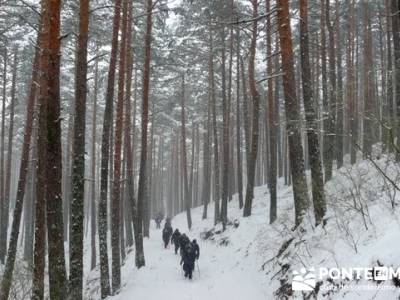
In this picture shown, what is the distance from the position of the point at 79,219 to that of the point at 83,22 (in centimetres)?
457

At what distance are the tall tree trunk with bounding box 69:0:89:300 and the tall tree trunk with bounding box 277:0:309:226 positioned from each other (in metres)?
4.73

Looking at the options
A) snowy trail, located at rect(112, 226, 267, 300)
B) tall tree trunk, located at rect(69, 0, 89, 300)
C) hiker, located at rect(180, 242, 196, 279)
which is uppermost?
tall tree trunk, located at rect(69, 0, 89, 300)

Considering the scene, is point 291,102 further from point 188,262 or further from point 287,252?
point 188,262

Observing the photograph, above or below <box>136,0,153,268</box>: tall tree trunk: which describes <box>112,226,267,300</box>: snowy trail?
below

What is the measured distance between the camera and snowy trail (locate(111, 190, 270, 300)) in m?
11.8

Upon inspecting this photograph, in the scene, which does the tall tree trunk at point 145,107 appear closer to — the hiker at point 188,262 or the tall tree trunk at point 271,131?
the hiker at point 188,262

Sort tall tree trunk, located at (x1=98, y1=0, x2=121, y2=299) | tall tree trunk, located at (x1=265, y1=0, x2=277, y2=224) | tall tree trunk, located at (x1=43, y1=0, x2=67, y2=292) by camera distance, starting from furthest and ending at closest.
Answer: tall tree trunk, located at (x1=265, y1=0, x2=277, y2=224)
tall tree trunk, located at (x1=98, y1=0, x2=121, y2=299)
tall tree trunk, located at (x1=43, y1=0, x2=67, y2=292)

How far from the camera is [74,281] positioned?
980cm

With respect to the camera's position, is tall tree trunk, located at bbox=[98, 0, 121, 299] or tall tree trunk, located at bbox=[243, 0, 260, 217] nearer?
tall tree trunk, located at bbox=[98, 0, 121, 299]

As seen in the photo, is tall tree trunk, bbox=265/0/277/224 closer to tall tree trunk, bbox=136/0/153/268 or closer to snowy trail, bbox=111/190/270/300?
snowy trail, bbox=111/190/270/300

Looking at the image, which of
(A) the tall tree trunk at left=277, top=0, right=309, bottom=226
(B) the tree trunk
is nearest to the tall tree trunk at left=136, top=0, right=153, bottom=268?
(B) the tree trunk

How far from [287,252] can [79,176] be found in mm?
5189

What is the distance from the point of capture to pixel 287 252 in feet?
33.2

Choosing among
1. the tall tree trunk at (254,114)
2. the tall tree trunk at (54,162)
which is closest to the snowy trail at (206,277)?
the tall tree trunk at (254,114)
